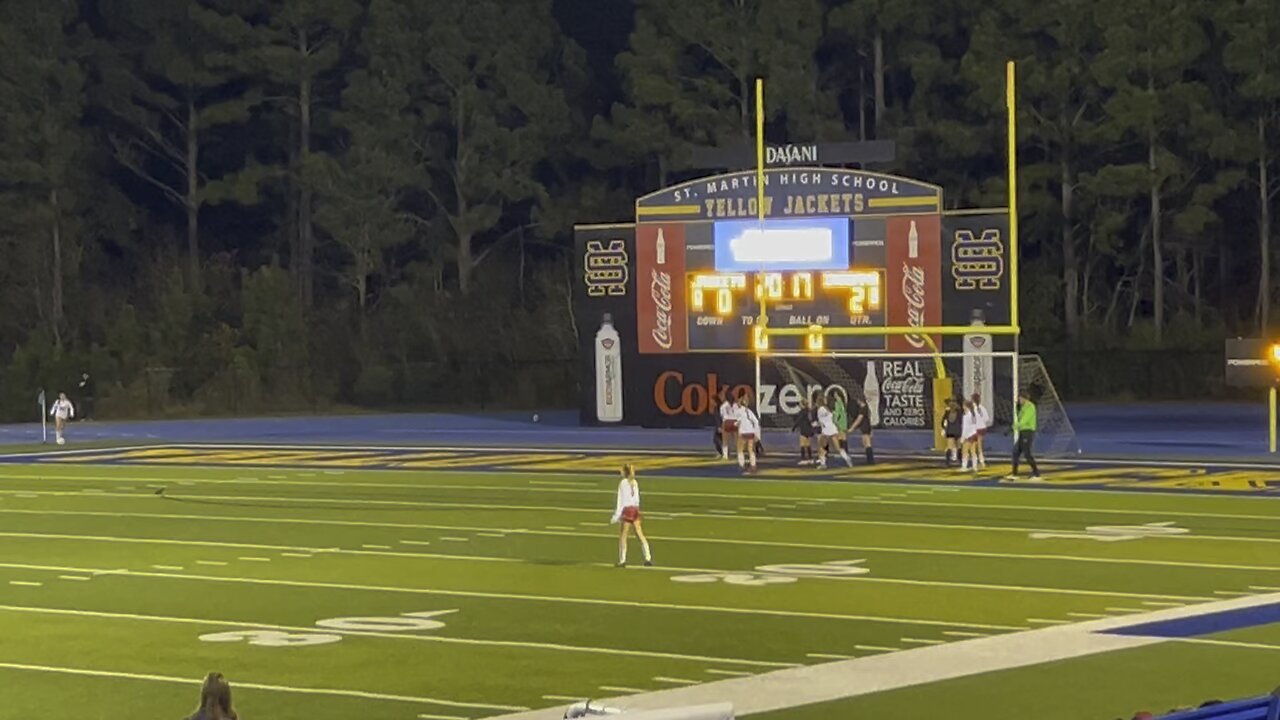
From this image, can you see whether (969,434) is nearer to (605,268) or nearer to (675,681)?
(605,268)

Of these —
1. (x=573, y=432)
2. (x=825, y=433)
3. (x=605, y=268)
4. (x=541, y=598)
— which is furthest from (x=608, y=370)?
(x=541, y=598)

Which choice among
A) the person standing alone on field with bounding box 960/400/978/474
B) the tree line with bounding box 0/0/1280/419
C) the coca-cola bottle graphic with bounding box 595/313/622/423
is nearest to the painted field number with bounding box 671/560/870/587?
the person standing alone on field with bounding box 960/400/978/474

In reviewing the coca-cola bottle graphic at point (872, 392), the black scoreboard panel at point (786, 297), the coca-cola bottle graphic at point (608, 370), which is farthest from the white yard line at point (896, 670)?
the coca-cola bottle graphic at point (608, 370)

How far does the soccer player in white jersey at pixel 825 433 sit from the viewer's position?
34312 millimetres

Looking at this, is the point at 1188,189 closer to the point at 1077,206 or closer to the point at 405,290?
the point at 1077,206

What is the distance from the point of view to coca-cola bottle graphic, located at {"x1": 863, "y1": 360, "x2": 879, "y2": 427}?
40.8 m

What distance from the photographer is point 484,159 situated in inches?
2790

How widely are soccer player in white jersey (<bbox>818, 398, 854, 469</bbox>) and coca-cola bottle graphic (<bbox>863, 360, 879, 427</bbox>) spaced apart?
5.52 m

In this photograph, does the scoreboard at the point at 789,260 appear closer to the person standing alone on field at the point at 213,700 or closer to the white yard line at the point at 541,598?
the white yard line at the point at 541,598

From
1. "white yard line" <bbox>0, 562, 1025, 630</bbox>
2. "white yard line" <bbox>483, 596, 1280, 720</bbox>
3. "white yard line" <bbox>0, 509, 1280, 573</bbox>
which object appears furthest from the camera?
"white yard line" <bbox>0, 509, 1280, 573</bbox>

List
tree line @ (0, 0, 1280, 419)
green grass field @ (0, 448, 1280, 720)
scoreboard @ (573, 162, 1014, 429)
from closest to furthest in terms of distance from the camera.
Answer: green grass field @ (0, 448, 1280, 720) < scoreboard @ (573, 162, 1014, 429) < tree line @ (0, 0, 1280, 419)

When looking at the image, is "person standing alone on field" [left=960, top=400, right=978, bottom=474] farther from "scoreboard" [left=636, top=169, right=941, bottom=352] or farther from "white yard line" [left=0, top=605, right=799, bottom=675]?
"white yard line" [left=0, top=605, right=799, bottom=675]

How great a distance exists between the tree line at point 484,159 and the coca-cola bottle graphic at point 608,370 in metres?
13.8

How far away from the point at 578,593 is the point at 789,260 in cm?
2173
